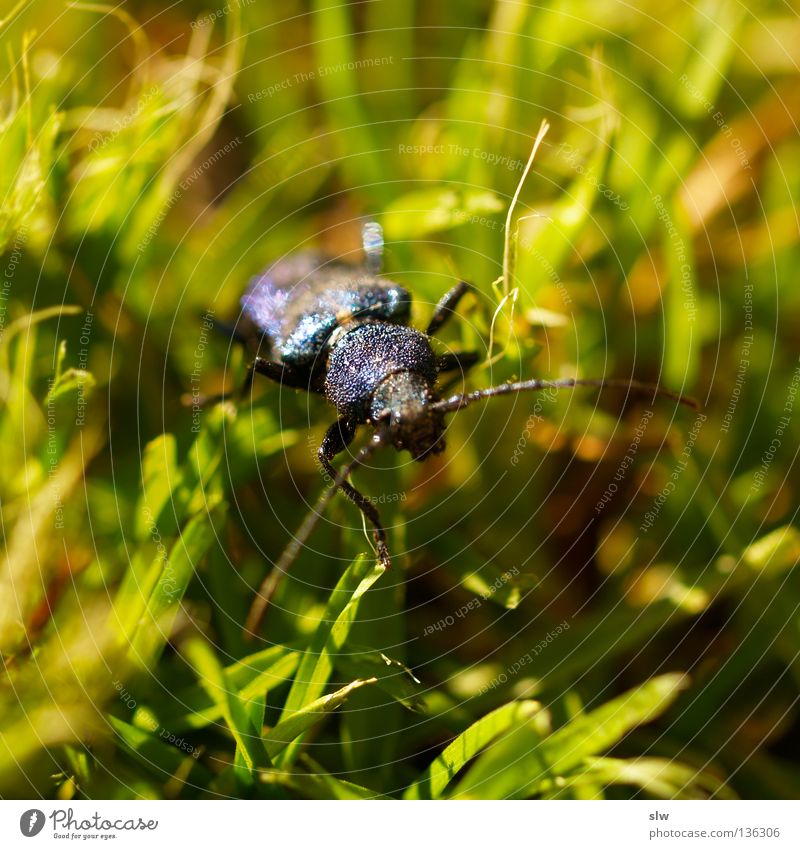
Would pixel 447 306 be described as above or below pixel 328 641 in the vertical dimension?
above

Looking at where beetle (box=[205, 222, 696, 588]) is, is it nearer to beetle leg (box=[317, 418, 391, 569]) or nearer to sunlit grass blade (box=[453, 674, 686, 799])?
beetle leg (box=[317, 418, 391, 569])

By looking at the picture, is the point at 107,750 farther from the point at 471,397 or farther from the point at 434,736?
the point at 471,397

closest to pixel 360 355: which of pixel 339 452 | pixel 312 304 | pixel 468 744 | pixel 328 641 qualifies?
pixel 339 452

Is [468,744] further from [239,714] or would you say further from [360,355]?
[360,355]

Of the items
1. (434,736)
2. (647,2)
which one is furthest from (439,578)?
(647,2)

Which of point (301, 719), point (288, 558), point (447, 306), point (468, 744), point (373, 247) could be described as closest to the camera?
point (301, 719)
